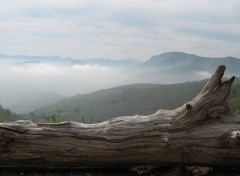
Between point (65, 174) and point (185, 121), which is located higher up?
point (185, 121)

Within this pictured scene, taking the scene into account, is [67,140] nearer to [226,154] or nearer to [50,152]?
[50,152]

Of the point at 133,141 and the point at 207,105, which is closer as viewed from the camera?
the point at 133,141

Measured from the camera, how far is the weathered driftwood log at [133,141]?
1071cm

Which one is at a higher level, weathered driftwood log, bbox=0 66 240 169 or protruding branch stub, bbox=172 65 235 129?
protruding branch stub, bbox=172 65 235 129

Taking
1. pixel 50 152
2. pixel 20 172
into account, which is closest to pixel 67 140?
pixel 50 152

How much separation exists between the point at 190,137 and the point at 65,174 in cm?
363

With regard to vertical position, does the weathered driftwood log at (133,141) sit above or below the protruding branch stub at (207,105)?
below

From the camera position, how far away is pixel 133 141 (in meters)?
11.0

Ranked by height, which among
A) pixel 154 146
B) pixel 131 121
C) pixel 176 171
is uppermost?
pixel 131 121

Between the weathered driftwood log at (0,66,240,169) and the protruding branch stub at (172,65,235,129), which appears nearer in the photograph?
the weathered driftwood log at (0,66,240,169)

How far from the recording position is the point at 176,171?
10.6m

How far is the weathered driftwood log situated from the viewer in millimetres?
10711

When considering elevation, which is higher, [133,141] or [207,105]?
[207,105]

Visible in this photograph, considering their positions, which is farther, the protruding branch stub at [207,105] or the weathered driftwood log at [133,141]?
the protruding branch stub at [207,105]
